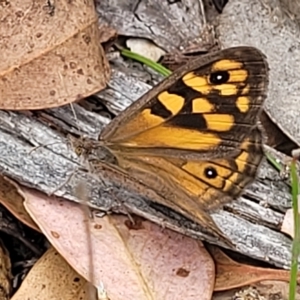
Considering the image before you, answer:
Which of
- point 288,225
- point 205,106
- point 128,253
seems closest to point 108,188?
point 128,253

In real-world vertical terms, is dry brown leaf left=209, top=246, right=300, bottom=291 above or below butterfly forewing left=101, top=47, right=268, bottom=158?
below

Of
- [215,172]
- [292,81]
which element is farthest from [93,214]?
[292,81]

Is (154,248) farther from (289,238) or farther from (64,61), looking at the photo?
(64,61)

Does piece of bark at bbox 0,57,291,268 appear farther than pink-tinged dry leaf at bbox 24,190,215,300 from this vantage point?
Yes

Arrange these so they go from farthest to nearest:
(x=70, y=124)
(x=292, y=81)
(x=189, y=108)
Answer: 1. (x=292, y=81)
2. (x=70, y=124)
3. (x=189, y=108)

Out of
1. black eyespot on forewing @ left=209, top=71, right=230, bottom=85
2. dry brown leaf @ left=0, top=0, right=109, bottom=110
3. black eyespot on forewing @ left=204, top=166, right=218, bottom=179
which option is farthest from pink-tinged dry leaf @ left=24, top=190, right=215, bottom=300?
black eyespot on forewing @ left=209, top=71, right=230, bottom=85

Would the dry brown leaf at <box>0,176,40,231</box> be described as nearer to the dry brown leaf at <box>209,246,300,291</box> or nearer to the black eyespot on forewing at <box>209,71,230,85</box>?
the dry brown leaf at <box>209,246,300,291</box>

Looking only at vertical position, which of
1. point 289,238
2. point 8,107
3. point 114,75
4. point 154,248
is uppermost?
point 8,107
